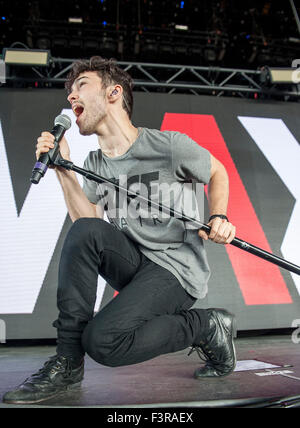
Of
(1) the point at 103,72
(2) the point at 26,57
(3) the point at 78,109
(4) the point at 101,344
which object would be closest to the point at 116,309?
(4) the point at 101,344

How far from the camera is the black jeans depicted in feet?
3.95

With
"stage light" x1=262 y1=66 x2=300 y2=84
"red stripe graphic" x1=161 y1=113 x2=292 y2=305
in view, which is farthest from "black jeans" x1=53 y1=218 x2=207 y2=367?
"stage light" x1=262 y1=66 x2=300 y2=84

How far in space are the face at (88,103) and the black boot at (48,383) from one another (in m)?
0.91

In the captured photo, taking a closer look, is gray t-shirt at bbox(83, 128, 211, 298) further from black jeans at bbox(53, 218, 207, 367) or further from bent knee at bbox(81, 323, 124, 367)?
bent knee at bbox(81, 323, 124, 367)

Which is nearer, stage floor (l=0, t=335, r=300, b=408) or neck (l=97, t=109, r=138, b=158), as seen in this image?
stage floor (l=0, t=335, r=300, b=408)

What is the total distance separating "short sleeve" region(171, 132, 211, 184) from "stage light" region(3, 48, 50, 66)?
265cm

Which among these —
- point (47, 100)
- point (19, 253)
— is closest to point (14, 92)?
point (47, 100)

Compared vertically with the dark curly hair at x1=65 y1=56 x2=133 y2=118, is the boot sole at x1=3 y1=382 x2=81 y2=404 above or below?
below

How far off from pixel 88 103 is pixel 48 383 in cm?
108

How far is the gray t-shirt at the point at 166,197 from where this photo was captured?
145 centimetres

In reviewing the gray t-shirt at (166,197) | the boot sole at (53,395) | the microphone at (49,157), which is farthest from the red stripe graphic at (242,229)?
the microphone at (49,157)

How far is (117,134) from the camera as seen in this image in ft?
5.12

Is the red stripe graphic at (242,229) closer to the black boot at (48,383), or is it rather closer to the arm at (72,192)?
the arm at (72,192)
